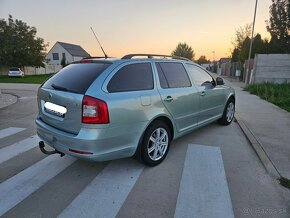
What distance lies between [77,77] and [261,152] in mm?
3501

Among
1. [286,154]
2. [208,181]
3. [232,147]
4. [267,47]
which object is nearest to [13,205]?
[208,181]

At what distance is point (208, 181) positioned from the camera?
11.3 ft

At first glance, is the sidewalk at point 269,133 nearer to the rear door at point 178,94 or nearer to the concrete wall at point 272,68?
the rear door at point 178,94

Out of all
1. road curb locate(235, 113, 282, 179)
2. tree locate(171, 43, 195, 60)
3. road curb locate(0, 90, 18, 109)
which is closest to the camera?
road curb locate(235, 113, 282, 179)

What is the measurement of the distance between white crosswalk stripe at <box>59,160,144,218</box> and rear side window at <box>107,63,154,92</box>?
4.17 feet

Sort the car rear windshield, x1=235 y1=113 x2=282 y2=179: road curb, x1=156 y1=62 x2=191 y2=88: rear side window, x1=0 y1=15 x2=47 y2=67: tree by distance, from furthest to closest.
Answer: x1=0 y1=15 x2=47 y2=67: tree → x1=156 y1=62 x2=191 y2=88: rear side window → x1=235 y1=113 x2=282 y2=179: road curb → the car rear windshield

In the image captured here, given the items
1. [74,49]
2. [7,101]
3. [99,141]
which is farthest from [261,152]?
[74,49]

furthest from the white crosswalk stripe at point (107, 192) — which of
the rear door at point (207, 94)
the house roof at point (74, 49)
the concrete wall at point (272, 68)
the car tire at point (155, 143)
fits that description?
the house roof at point (74, 49)

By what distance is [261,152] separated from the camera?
4.51 metres

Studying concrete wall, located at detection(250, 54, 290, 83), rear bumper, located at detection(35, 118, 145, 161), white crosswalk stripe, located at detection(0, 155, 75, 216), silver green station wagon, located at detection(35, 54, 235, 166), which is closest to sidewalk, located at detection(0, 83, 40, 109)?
white crosswalk stripe, located at detection(0, 155, 75, 216)

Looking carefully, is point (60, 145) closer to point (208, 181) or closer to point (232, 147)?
point (208, 181)

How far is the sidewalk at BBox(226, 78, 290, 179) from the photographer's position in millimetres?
4043

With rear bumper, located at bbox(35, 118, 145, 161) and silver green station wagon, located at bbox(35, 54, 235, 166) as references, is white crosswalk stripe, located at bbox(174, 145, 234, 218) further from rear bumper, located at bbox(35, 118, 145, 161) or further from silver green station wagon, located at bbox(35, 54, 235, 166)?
rear bumper, located at bbox(35, 118, 145, 161)

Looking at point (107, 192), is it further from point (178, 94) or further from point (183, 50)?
point (183, 50)
